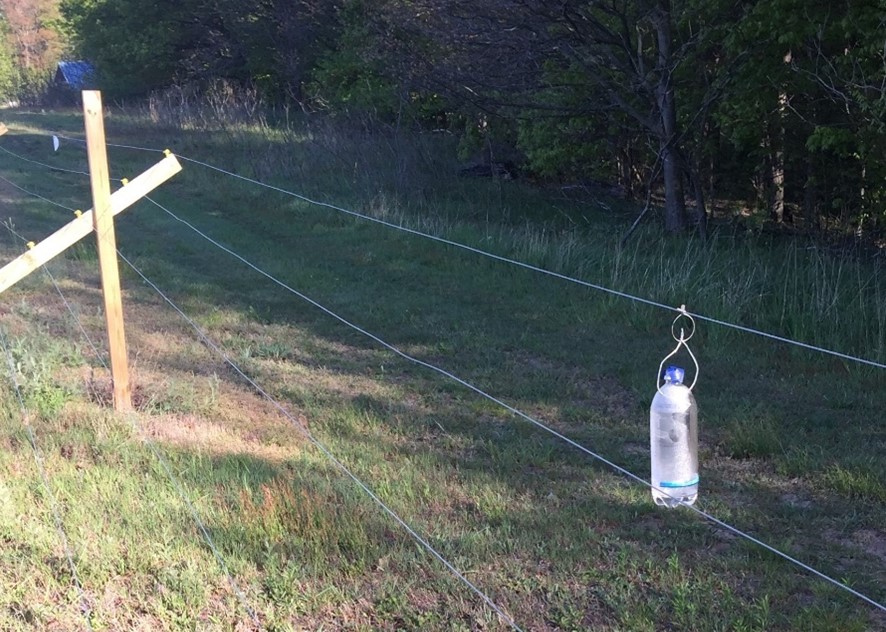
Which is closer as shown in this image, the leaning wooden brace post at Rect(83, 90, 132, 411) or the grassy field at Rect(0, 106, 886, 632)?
the grassy field at Rect(0, 106, 886, 632)

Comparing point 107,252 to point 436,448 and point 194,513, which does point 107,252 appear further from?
point 436,448

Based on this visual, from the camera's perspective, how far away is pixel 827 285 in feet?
28.1

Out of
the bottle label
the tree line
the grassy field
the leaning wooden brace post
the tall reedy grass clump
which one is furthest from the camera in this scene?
the tree line

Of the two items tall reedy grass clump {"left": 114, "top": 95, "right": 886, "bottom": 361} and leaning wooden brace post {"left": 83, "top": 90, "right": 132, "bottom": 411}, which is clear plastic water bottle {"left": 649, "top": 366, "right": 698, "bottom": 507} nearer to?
leaning wooden brace post {"left": 83, "top": 90, "right": 132, "bottom": 411}

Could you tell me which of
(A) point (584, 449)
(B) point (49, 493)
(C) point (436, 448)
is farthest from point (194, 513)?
(A) point (584, 449)

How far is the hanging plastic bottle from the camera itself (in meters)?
3.60

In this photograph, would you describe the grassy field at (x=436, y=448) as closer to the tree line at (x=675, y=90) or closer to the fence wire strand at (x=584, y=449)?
the fence wire strand at (x=584, y=449)

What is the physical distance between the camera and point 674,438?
3645 millimetres

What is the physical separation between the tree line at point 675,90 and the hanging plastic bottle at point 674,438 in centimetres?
807

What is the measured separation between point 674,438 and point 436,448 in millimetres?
2162

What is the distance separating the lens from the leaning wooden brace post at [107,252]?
5.80 metres

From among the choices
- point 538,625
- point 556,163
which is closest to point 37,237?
point 556,163

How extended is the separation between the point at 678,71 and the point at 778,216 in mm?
4048

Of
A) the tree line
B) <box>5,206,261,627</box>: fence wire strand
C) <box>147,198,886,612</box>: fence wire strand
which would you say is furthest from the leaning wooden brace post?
the tree line
